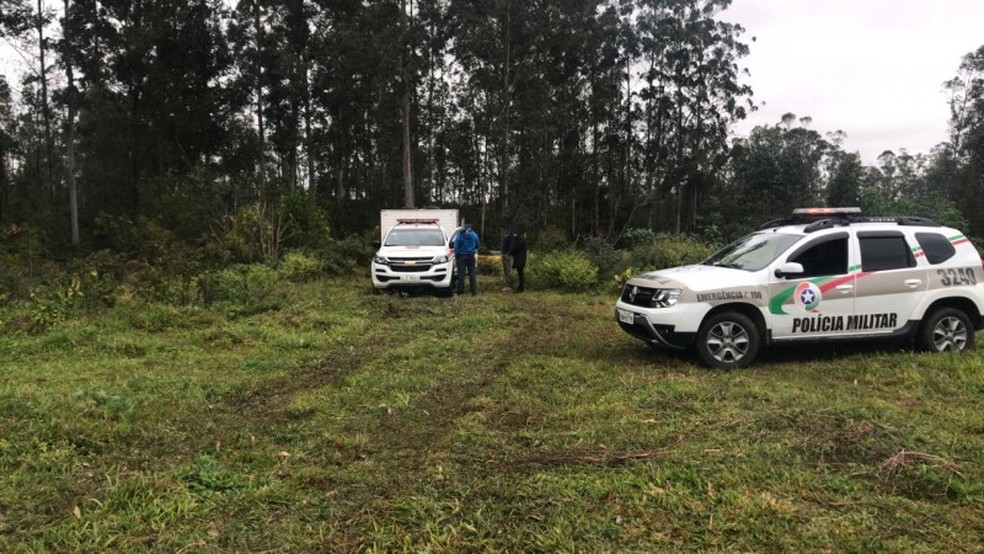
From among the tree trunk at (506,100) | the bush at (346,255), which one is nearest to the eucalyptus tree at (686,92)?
the tree trunk at (506,100)

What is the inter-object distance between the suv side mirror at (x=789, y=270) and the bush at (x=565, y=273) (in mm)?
8053

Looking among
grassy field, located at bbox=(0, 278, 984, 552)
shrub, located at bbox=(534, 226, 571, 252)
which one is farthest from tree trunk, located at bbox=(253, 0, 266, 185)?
grassy field, located at bbox=(0, 278, 984, 552)

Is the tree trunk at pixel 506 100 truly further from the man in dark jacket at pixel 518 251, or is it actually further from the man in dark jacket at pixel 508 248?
the man in dark jacket at pixel 518 251

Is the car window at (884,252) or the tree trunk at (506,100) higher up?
the tree trunk at (506,100)

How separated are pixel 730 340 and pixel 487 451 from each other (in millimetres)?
3766

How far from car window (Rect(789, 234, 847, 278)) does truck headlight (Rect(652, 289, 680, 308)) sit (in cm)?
146

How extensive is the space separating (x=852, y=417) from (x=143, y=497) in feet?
16.3

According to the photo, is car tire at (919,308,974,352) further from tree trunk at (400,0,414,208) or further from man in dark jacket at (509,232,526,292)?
tree trunk at (400,0,414,208)

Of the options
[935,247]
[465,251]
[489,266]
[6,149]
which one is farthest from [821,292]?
[6,149]

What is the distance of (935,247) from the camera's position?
7.34 m

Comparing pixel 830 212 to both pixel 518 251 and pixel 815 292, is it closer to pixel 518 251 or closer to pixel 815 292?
pixel 815 292

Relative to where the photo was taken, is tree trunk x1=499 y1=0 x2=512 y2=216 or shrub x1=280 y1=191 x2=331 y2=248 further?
tree trunk x1=499 y1=0 x2=512 y2=216

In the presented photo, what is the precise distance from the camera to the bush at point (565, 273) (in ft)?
48.8

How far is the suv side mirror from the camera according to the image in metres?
6.79
